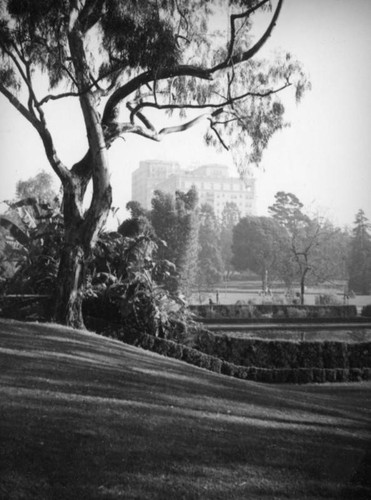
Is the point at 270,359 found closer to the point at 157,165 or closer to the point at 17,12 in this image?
the point at 17,12

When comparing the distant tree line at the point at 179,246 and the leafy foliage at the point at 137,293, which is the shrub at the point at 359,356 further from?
the distant tree line at the point at 179,246

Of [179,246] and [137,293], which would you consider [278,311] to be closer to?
[179,246]

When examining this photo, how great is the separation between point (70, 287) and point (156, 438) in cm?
739

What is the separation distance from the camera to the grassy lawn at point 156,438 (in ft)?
13.1

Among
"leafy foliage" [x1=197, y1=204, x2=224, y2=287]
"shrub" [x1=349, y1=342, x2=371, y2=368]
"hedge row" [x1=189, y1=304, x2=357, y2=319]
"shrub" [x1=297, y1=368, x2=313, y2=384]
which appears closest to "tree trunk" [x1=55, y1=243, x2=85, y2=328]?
"shrub" [x1=297, y1=368, x2=313, y2=384]

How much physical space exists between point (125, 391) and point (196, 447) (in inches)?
69.4

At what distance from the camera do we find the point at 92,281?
47.3 ft

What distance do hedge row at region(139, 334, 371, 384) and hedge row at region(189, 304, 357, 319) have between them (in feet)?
41.8

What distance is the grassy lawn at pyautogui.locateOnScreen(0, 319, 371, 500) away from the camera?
3.98 meters

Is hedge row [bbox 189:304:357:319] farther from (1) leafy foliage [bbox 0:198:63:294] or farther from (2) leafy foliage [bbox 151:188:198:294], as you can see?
(1) leafy foliage [bbox 0:198:63:294]

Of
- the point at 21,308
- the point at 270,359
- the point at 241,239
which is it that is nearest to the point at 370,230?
the point at 241,239

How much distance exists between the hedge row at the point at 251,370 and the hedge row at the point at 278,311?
1275 centimetres

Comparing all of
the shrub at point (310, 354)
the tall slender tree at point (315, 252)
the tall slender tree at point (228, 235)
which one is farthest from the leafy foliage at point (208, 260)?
the shrub at point (310, 354)

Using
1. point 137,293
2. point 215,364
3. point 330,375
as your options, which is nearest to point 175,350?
point 215,364
